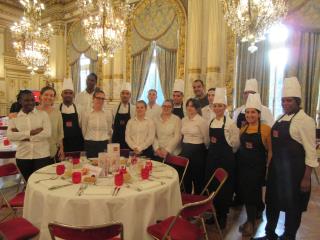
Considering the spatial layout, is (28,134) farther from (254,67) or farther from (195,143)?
(254,67)

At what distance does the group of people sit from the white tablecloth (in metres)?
1.02

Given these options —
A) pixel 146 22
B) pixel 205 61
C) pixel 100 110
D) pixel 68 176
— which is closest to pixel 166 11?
pixel 146 22

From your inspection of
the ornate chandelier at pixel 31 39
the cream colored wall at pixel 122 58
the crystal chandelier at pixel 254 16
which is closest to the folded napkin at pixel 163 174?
the crystal chandelier at pixel 254 16

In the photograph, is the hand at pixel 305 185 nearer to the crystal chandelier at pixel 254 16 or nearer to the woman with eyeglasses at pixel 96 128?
the crystal chandelier at pixel 254 16


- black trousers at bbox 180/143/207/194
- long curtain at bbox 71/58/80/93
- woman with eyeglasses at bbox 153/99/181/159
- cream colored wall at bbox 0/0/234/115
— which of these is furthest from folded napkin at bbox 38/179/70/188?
long curtain at bbox 71/58/80/93

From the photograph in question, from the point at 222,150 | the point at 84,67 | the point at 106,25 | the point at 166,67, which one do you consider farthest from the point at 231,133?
the point at 84,67

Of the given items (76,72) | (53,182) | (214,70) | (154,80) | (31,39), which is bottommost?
(53,182)

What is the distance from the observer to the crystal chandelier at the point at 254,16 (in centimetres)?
351

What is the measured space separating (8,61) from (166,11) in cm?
749

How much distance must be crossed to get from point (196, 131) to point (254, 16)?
1625 mm

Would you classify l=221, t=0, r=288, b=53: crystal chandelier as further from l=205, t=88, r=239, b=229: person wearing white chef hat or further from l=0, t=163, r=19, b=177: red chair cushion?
l=0, t=163, r=19, b=177: red chair cushion

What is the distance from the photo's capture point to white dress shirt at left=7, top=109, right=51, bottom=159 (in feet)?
10.0

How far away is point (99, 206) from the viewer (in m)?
2.04

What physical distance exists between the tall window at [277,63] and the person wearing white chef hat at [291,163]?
3.05 m
